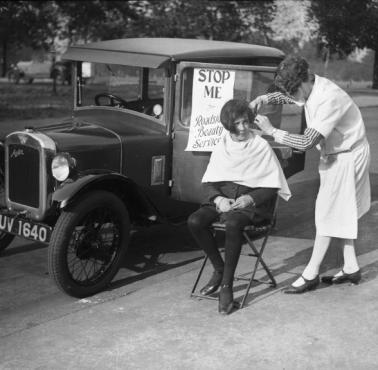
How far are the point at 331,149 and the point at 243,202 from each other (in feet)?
2.33

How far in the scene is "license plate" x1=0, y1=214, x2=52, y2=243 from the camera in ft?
15.4

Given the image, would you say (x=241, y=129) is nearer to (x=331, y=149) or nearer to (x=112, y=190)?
(x=331, y=149)

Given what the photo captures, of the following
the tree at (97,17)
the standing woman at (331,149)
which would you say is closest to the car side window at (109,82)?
the standing woman at (331,149)

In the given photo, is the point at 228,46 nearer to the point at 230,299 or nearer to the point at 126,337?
the point at 230,299

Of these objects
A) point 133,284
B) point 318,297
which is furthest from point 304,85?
point 133,284

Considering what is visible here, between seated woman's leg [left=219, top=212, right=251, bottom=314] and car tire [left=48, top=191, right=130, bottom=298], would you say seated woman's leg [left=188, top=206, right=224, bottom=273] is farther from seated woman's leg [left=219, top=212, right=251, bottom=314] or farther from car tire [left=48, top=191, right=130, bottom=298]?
car tire [left=48, top=191, right=130, bottom=298]

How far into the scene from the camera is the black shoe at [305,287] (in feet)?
15.2

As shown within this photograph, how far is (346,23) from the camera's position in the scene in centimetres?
3088

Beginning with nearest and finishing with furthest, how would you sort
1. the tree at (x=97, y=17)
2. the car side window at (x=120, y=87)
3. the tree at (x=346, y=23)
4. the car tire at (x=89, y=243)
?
the car tire at (x=89, y=243) < the car side window at (x=120, y=87) < the tree at (x=97, y=17) < the tree at (x=346, y=23)

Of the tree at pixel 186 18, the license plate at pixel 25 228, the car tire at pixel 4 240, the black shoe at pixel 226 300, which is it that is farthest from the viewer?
the tree at pixel 186 18

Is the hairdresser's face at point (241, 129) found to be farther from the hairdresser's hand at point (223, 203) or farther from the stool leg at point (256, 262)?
the stool leg at point (256, 262)

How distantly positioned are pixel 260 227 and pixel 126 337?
1.31 metres

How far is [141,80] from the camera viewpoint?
20.5 feet

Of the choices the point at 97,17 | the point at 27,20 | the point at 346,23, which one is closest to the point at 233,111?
the point at 97,17
